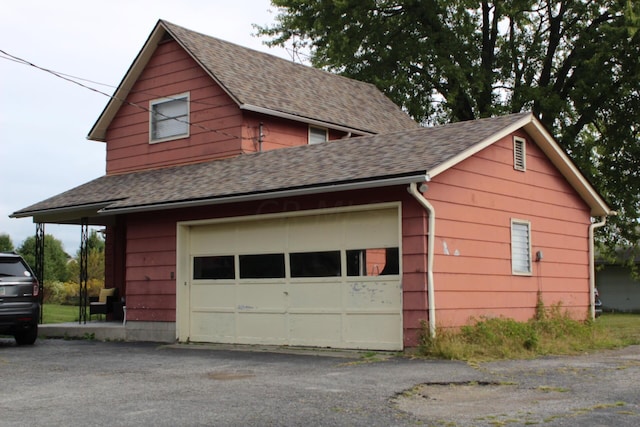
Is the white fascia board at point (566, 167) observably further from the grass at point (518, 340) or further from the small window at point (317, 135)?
the small window at point (317, 135)

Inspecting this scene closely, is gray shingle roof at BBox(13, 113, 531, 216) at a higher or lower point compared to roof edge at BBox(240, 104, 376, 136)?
lower

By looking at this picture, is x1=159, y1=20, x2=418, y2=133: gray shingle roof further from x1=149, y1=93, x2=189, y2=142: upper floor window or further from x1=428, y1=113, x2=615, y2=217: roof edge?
x1=428, y1=113, x2=615, y2=217: roof edge

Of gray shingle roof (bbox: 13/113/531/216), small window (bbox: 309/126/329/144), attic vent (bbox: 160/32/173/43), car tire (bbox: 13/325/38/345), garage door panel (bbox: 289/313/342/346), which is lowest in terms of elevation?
car tire (bbox: 13/325/38/345)

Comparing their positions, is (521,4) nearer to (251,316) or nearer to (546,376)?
(251,316)

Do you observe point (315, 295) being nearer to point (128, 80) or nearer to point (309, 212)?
point (309, 212)

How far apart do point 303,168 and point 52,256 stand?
36126mm

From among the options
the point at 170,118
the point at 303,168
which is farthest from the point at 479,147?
the point at 170,118

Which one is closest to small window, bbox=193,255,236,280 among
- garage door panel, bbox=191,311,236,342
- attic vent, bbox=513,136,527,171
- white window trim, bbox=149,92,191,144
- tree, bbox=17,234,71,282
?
garage door panel, bbox=191,311,236,342

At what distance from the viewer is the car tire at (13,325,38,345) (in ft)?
51.7

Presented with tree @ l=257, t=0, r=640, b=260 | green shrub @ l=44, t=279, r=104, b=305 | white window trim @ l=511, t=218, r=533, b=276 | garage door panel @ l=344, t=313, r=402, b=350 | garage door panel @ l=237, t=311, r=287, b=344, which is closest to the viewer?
garage door panel @ l=344, t=313, r=402, b=350

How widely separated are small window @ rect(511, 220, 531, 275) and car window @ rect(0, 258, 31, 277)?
30.0 feet

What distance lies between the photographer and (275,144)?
61.7ft

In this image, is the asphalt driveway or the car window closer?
the asphalt driveway

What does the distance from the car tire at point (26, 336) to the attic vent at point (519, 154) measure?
32.5 ft
